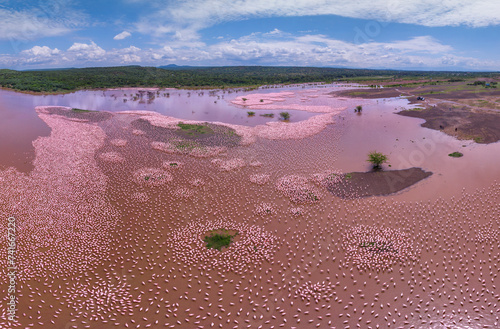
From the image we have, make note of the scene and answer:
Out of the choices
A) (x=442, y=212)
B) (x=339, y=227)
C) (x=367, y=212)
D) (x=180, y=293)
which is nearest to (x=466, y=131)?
(x=442, y=212)

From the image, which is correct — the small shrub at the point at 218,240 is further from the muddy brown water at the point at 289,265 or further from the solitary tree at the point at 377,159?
the solitary tree at the point at 377,159

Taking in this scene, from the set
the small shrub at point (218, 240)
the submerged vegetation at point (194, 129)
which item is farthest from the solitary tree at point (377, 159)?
the submerged vegetation at point (194, 129)

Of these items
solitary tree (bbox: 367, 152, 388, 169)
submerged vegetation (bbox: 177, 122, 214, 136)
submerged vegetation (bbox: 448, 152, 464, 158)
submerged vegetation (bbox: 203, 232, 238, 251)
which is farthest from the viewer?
submerged vegetation (bbox: 177, 122, 214, 136)

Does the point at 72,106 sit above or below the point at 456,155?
above

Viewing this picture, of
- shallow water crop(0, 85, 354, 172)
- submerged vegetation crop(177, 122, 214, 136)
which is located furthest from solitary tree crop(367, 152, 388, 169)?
shallow water crop(0, 85, 354, 172)

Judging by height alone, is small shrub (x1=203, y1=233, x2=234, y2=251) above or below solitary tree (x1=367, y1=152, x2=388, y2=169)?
below

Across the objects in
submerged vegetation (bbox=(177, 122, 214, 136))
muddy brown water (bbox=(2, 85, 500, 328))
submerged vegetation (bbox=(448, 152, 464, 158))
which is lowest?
muddy brown water (bbox=(2, 85, 500, 328))

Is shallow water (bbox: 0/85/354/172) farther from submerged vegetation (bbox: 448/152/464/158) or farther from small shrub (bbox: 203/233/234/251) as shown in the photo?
submerged vegetation (bbox: 448/152/464/158)

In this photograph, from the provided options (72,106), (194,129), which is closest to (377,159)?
(194,129)

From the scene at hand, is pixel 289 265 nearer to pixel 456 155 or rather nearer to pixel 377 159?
pixel 377 159
